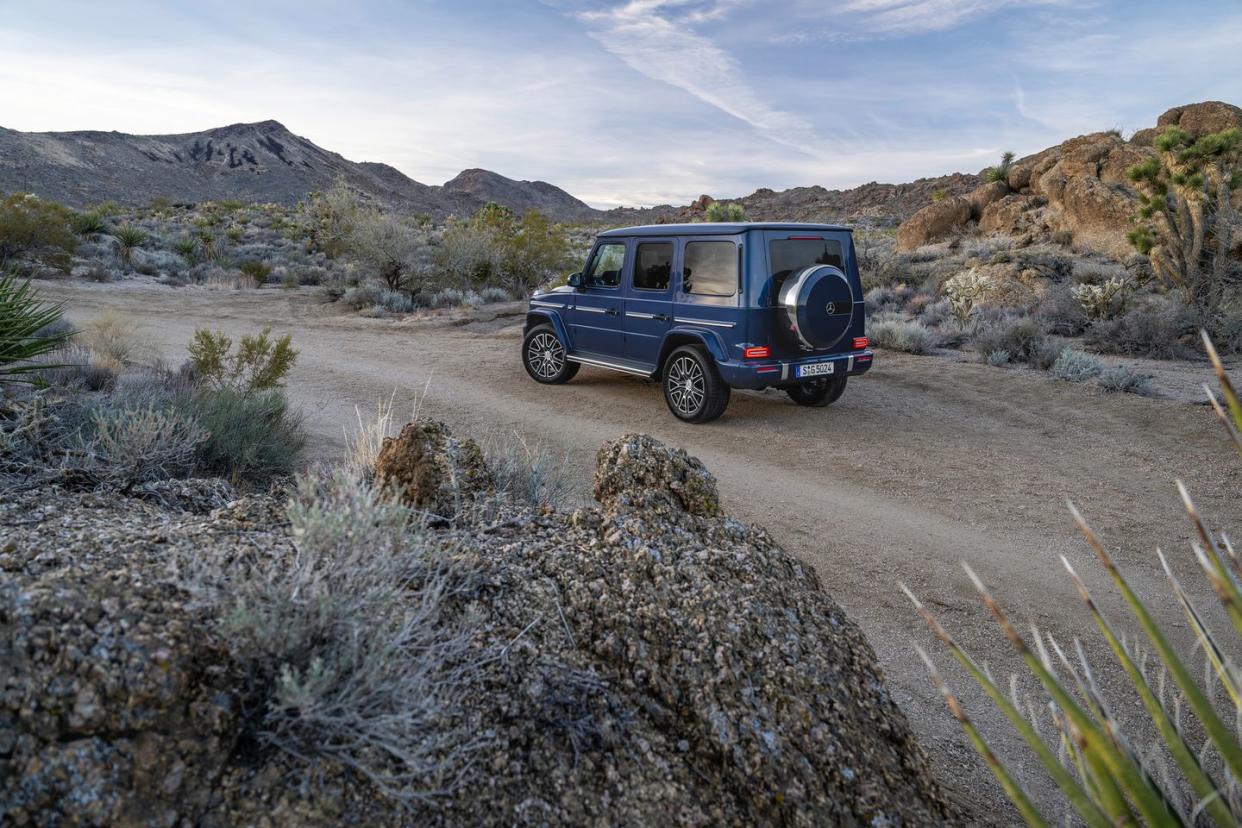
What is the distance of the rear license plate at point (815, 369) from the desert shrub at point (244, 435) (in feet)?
15.4

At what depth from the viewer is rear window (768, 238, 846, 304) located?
7.64m

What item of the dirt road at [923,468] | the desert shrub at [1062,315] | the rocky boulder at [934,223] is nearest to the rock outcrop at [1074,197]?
the rocky boulder at [934,223]

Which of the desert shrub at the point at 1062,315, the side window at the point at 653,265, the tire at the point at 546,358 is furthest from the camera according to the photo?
the desert shrub at the point at 1062,315

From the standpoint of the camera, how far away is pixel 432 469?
138 inches

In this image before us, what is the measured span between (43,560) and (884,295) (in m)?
18.3

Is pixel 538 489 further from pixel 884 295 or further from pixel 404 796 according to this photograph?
pixel 884 295

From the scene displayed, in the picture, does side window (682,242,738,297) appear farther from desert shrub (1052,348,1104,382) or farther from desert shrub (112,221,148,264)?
desert shrub (112,221,148,264)

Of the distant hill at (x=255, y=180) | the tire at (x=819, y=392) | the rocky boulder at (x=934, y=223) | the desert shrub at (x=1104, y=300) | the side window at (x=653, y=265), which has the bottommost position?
the tire at (x=819, y=392)

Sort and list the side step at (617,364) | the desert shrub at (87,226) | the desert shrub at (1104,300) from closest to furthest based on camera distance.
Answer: the side step at (617,364), the desert shrub at (1104,300), the desert shrub at (87,226)

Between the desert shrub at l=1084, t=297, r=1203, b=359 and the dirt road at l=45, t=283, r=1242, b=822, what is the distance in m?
1.66

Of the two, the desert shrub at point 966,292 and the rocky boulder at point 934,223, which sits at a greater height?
the rocky boulder at point 934,223

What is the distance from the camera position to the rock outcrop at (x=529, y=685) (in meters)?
1.61

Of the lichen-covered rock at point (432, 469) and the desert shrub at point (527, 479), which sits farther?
the desert shrub at point (527, 479)

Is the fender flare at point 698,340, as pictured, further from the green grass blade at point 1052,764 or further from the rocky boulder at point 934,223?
the rocky boulder at point 934,223
